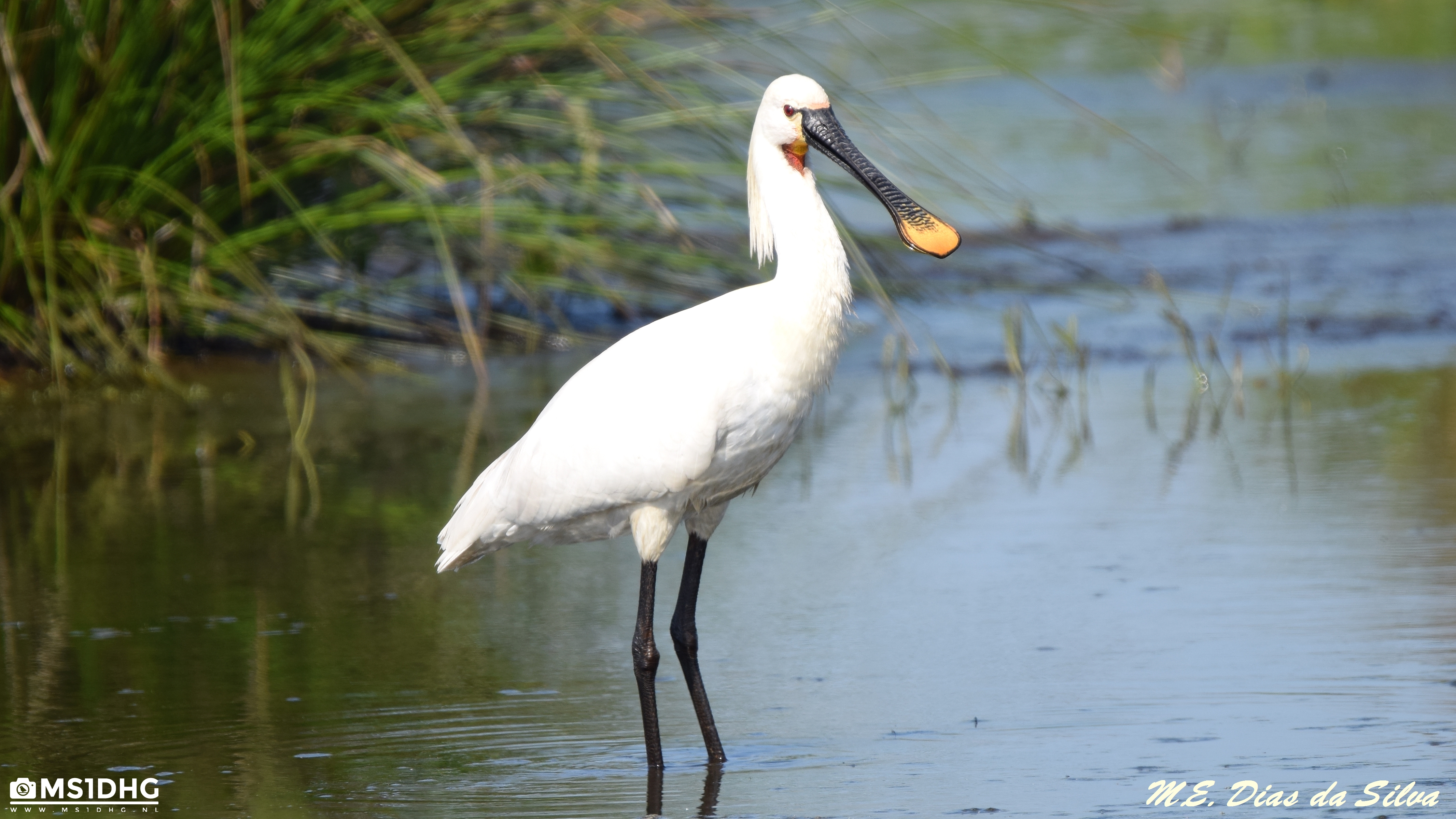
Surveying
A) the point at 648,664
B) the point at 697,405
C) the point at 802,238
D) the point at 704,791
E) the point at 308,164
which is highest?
the point at 308,164

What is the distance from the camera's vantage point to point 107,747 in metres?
A: 4.49

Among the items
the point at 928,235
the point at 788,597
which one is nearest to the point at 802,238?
the point at 928,235

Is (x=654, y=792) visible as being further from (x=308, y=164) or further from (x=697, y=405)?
(x=308, y=164)

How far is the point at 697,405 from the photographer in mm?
4410

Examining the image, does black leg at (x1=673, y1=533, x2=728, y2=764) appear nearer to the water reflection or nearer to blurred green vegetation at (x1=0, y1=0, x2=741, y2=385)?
the water reflection

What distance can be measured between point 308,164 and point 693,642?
174 inches

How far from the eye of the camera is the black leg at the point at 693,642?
174 inches

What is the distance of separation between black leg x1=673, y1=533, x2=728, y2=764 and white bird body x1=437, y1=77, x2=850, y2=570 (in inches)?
2.9

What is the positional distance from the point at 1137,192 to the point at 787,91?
8.68 metres

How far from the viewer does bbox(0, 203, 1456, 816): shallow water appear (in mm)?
4227

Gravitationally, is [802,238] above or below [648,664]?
above

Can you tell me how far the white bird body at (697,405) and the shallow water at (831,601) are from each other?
0.53 metres

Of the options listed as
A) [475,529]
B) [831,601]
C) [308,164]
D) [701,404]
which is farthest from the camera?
[308,164]

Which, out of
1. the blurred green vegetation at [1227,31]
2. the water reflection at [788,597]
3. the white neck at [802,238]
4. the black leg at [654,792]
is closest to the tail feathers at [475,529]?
the water reflection at [788,597]
